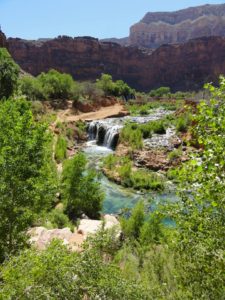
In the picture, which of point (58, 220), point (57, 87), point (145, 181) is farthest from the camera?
point (57, 87)

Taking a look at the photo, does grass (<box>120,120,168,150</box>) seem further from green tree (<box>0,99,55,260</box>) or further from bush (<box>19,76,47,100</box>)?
green tree (<box>0,99,55,260</box>)

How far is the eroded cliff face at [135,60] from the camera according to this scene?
13488 cm

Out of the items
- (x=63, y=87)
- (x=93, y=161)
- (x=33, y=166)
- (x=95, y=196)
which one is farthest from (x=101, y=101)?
(x=33, y=166)

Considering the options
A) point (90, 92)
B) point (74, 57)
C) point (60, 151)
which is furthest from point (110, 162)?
point (74, 57)

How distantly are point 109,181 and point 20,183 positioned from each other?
2226 cm

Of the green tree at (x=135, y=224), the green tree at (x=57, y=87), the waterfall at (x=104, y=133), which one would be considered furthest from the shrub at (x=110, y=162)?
the green tree at (x=57, y=87)

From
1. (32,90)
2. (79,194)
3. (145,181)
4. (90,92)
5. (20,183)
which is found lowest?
(145,181)

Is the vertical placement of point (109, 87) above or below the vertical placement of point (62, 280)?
below

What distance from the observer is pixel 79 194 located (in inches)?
847

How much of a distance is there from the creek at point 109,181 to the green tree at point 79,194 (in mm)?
3708

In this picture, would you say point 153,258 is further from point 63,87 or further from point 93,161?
point 63,87

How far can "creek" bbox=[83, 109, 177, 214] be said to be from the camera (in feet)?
89.6

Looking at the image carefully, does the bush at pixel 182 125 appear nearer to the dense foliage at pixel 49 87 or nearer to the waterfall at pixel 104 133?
the waterfall at pixel 104 133

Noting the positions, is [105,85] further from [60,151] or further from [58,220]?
[58,220]
